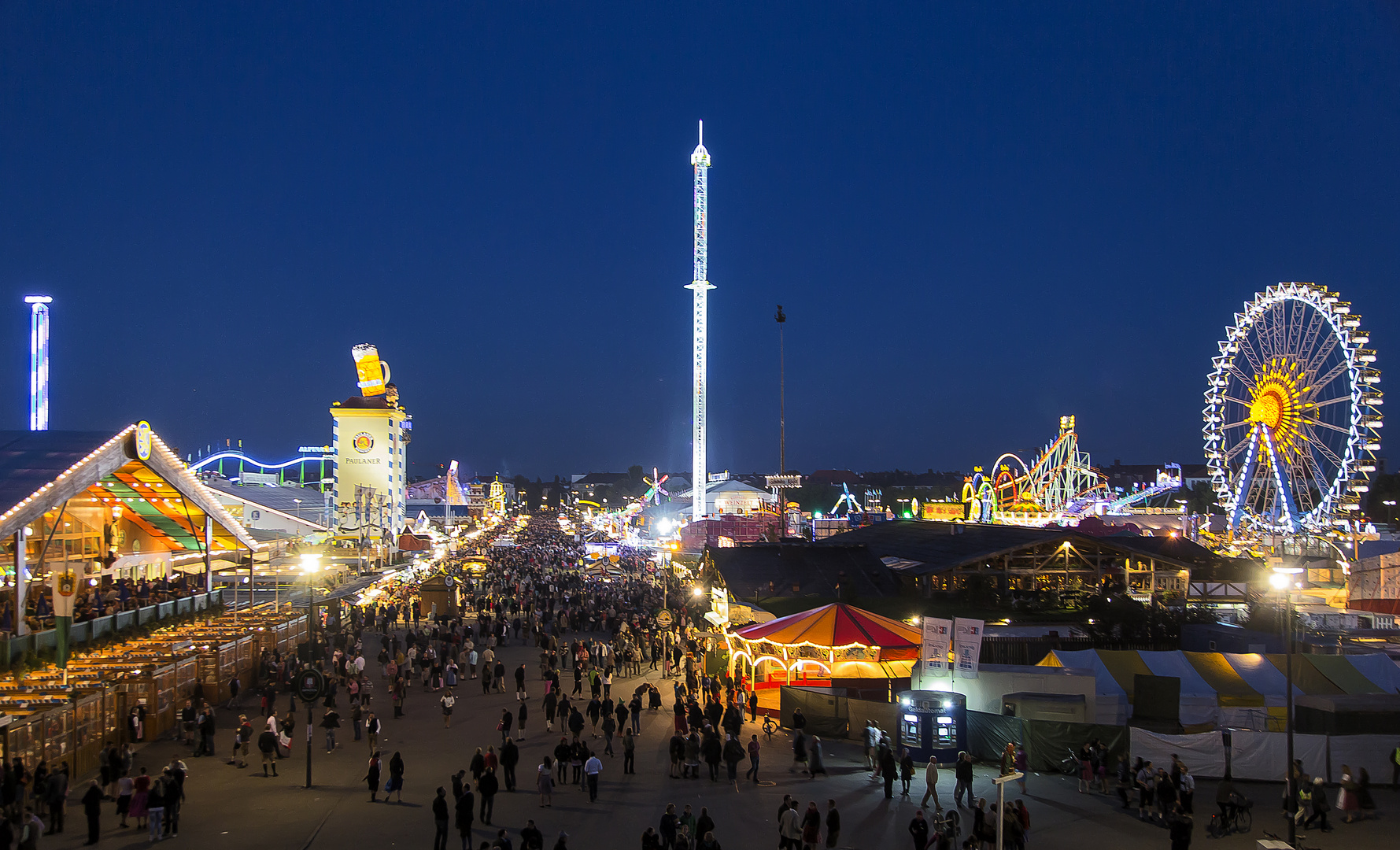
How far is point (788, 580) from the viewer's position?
2839cm

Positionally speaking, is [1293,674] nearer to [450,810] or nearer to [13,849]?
[450,810]

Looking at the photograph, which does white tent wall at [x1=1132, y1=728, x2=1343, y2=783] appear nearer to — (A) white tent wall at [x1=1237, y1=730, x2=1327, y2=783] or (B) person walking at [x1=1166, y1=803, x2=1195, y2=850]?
(A) white tent wall at [x1=1237, y1=730, x2=1327, y2=783]

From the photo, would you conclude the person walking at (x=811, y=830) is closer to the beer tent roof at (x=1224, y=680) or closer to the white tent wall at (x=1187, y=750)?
the white tent wall at (x=1187, y=750)

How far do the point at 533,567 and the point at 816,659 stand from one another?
32.4m

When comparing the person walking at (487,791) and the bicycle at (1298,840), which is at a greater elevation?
the person walking at (487,791)

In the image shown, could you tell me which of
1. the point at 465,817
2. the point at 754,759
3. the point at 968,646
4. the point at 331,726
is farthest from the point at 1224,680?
the point at 331,726

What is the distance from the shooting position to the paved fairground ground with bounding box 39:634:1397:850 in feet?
36.9

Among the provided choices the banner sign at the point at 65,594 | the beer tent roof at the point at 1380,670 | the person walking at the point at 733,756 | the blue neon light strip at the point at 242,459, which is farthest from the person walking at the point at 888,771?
the blue neon light strip at the point at 242,459

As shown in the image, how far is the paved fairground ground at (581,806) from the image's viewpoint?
11234 millimetres

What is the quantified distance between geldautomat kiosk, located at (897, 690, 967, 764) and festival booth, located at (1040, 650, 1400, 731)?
2.36 m

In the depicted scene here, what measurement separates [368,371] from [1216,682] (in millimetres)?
63548

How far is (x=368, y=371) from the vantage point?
2731 inches

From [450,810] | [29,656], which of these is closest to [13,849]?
[450,810]

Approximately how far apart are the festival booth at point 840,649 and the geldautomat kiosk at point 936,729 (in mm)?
2489
